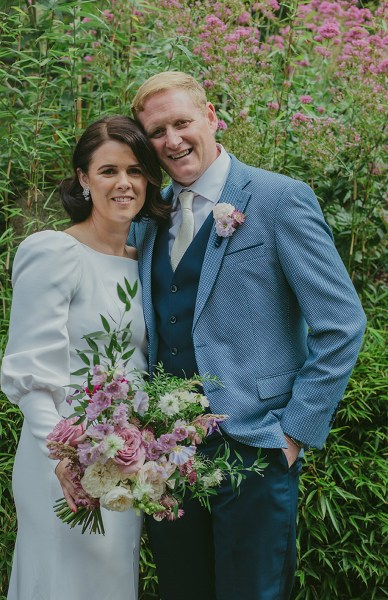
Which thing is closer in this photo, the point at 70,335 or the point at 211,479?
the point at 211,479

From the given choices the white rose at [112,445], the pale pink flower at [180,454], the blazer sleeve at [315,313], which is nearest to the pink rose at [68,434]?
the white rose at [112,445]

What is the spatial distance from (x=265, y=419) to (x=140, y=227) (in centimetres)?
86

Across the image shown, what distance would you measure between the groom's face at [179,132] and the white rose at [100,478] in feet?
3.63

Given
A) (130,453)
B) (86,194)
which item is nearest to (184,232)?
(86,194)

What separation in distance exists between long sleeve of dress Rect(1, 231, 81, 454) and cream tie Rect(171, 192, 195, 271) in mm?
366

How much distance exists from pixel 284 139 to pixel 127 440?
251cm

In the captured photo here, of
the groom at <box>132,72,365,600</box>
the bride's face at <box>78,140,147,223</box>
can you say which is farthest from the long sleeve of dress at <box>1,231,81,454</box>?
the groom at <box>132,72,365,600</box>

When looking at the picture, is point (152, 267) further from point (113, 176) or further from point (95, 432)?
point (95, 432)

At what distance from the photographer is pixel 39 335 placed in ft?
8.46

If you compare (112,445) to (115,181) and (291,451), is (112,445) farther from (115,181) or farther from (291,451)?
(115,181)

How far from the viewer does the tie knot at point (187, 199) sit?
290cm

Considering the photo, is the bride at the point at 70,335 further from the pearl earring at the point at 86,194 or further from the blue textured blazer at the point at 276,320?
the blue textured blazer at the point at 276,320

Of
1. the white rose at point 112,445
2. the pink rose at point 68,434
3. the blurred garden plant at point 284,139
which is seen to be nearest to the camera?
the white rose at point 112,445

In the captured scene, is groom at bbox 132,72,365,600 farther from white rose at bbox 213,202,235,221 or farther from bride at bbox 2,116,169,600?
bride at bbox 2,116,169,600
